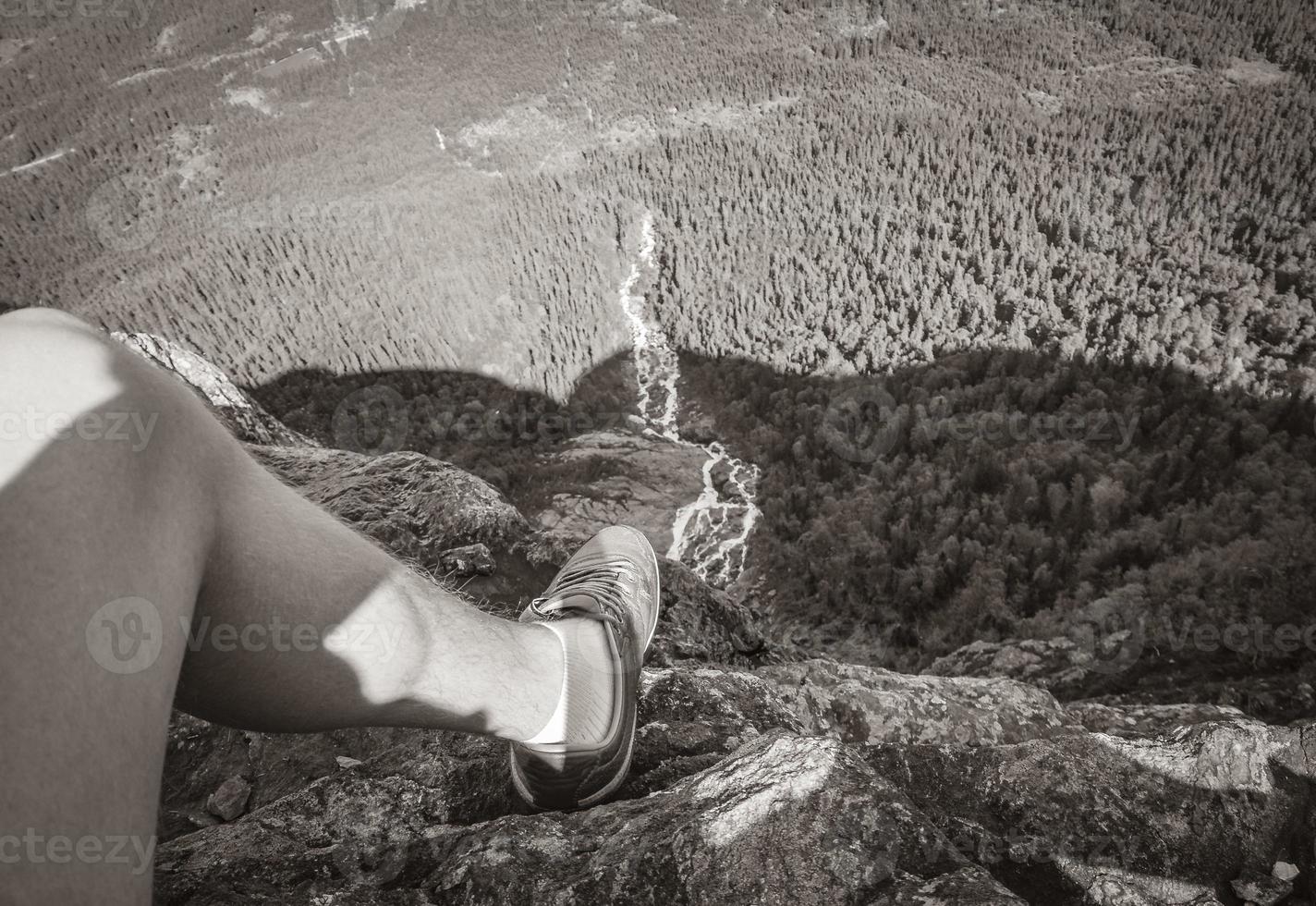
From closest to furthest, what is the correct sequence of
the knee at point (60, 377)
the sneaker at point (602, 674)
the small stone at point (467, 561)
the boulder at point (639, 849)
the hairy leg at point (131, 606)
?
the hairy leg at point (131, 606) → the knee at point (60, 377) → the boulder at point (639, 849) → the sneaker at point (602, 674) → the small stone at point (467, 561)

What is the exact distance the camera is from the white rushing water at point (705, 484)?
116ft

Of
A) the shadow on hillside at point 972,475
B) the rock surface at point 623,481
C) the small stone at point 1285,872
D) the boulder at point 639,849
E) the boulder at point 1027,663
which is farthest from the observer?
the rock surface at point 623,481

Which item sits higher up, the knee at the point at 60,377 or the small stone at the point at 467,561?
the knee at the point at 60,377

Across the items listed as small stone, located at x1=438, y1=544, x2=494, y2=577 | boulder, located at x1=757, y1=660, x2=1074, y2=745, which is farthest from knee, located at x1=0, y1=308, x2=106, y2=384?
small stone, located at x1=438, y1=544, x2=494, y2=577

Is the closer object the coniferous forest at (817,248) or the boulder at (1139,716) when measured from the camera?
the boulder at (1139,716)

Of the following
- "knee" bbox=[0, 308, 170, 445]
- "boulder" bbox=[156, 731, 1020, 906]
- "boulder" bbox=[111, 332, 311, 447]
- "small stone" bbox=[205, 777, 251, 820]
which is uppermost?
"knee" bbox=[0, 308, 170, 445]

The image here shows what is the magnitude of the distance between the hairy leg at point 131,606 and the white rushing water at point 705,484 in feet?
75.6

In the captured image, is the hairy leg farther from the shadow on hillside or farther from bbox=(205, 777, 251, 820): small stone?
the shadow on hillside

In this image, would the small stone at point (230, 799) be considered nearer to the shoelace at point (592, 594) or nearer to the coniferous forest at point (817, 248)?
the shoelace at point (592, 594)

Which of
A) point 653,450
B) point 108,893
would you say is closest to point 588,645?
point 108,893

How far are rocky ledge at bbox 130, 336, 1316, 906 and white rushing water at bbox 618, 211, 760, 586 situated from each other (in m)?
21.4

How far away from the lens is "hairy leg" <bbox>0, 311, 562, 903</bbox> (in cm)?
73

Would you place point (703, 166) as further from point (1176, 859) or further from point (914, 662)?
point (1176, 859)

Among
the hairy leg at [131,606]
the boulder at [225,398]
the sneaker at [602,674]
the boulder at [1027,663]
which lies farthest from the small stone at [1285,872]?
the boulder at [1027,663]
